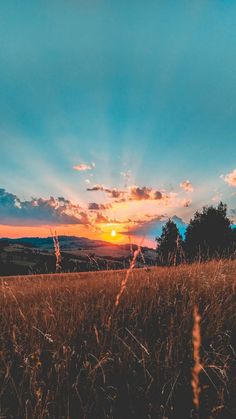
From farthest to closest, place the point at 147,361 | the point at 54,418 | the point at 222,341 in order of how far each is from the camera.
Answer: the point at 222,341
the point at 147,361
the point at 54,418

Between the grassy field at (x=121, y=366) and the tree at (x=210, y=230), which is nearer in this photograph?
the grassy field at (x=121, y=366)

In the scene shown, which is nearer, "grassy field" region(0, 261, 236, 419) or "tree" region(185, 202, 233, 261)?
"grassy field" region(0, 261, 236, 419)

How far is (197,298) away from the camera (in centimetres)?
401

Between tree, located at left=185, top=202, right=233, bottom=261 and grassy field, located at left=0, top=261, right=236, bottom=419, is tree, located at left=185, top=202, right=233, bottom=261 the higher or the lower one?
the higher one

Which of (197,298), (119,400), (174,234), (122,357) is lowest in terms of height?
(119,400)

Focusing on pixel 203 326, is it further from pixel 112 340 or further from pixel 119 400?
pixel 119 400

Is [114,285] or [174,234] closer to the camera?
[114,285]

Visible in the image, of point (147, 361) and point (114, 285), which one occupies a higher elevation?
point (114, 285)

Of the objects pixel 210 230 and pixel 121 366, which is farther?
pixel 210 230

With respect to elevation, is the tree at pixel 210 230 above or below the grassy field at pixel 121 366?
above

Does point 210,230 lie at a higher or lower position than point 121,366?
higher

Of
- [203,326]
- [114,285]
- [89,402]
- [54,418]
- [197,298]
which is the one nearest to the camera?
[54,418]

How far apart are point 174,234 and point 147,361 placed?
41.0m

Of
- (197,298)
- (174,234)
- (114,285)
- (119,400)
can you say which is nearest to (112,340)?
(119,400)
